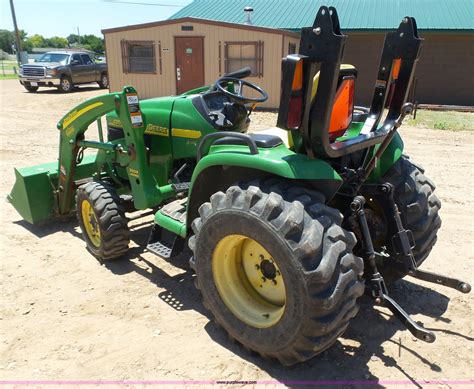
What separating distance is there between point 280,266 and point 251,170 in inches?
27.9

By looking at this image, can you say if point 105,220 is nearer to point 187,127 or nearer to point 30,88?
point 187,127

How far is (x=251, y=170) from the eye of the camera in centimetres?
291

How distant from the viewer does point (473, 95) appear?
692 inches

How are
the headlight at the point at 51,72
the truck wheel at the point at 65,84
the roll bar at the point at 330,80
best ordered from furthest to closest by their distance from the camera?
the truck wheel at the point at 65,84 → the headlight at the point at 51,72 → the roll bar at the point at 330,80

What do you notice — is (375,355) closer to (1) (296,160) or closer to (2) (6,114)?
(1) (296,160)

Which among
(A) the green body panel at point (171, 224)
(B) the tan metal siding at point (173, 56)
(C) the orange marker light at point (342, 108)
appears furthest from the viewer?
(B) the tan metal siding at point (173, 56)

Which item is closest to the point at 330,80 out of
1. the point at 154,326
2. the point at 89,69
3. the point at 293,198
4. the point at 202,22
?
the point at 293,198

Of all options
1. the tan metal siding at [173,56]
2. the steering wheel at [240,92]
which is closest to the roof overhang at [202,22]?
the tan metal siding at [173,56]

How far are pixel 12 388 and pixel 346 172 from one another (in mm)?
2451

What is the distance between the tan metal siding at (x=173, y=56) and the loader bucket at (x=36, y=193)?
37.6 ft

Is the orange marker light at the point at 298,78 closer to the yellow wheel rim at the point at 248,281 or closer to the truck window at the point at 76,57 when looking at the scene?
the yellow wheel rim at the point at 248,281

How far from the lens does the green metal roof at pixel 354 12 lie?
56.3ft

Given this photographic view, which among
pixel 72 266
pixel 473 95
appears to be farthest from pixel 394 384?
pixel 473 95

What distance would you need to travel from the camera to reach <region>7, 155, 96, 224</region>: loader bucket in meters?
4.89
